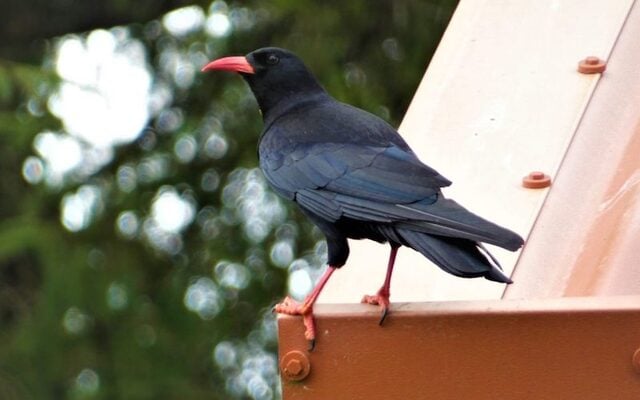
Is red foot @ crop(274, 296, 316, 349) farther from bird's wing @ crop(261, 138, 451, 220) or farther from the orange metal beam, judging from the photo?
bird's wing @ crop(261, 138, 451, 220)

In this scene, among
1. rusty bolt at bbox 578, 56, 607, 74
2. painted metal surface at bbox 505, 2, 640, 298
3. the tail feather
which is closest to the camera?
the tail feather

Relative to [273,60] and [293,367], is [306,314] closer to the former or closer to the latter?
[293,367]

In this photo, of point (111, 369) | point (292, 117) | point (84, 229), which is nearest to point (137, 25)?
point (84, 229)

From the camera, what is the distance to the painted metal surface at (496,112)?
404 cm

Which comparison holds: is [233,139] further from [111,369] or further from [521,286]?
[521,286]

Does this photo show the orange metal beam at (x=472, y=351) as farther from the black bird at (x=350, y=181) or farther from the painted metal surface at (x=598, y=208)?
the painted metal surface at (x=598, y=208)

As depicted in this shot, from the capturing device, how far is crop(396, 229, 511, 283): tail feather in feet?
10.5

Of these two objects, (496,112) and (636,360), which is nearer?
(636,360)

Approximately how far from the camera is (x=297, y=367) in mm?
3252

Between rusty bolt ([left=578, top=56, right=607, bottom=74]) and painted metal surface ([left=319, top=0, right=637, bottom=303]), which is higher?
rusty bolt ([left=578, top=56, right=607, bottom=74])

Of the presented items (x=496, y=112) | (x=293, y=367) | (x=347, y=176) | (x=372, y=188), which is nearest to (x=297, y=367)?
(x=293, y=367)

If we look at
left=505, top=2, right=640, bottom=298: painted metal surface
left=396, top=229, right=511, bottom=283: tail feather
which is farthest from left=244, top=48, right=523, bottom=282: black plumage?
left=505, top=2, right=640, bottom=298: painted metal surface

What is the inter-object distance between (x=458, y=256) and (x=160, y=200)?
19.0 ft

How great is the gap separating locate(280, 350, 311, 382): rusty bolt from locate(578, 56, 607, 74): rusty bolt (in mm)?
1870
